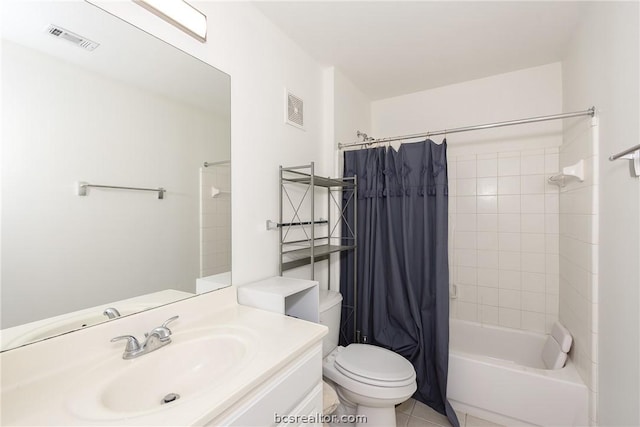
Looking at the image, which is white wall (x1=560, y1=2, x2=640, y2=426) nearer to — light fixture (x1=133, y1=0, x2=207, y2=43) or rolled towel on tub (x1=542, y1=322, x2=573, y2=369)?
rolled towel on tub (x1=542, y1=322, x2=573, y2=369)

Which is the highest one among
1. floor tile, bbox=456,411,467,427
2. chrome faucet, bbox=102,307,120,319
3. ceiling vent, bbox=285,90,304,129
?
ceiling vent, bbox=285,90,304,129

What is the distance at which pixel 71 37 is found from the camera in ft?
2.83

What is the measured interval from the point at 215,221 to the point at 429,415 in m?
1.83

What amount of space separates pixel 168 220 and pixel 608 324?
2.05 m

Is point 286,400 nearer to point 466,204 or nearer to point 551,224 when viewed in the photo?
point 466,204

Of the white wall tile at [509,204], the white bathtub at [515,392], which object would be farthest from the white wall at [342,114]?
the white wall tile at [509,204]

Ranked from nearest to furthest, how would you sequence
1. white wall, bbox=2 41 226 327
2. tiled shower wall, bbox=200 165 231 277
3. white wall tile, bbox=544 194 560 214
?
1. white wall, bbox=2 41 226 327
2. tiled shower wall, bbox=200 165 231 277
3. white wall tile, bbox=544 194 560 214

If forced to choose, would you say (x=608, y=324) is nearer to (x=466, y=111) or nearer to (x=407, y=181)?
(x=407, y=181)

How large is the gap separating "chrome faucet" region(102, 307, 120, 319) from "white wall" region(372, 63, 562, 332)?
2431 mm

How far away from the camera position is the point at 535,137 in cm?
217

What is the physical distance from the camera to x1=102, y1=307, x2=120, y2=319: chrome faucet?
3.03 feet

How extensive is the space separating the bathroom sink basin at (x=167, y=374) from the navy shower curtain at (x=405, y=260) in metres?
1.25

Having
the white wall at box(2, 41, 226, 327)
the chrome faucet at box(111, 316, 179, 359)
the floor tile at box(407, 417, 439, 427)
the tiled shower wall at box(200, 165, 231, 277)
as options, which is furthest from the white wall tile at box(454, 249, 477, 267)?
the chrome faucet at box(111, 316, 179, 359)

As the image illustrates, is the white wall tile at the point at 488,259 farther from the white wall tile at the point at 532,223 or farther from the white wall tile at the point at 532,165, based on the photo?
the white wall tile at the point at 532,165
